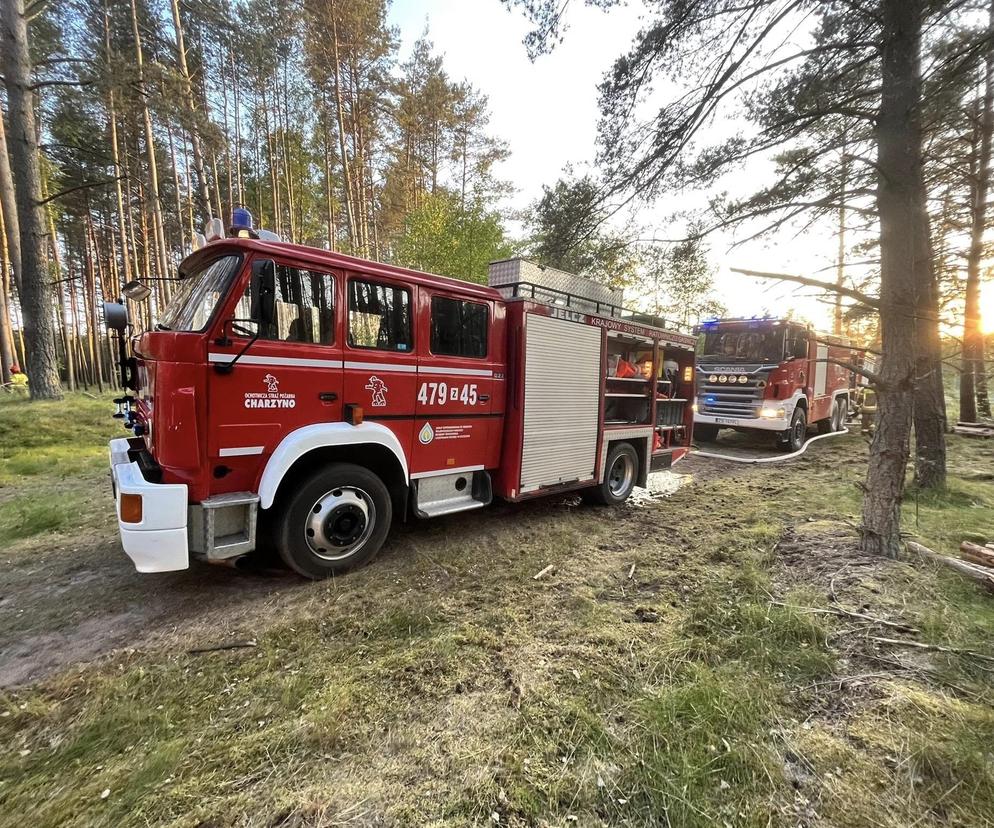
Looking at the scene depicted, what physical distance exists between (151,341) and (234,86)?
18.8 metres

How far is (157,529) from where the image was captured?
2.75 meters

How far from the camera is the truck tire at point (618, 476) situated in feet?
20.0

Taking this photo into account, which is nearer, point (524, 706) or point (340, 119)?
point (524, 706)

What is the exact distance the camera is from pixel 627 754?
6.23ft

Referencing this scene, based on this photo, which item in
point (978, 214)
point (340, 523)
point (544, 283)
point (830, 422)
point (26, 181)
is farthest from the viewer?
point (830, 422)

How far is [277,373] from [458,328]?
1.74m

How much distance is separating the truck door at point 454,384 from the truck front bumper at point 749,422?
7.64 metres

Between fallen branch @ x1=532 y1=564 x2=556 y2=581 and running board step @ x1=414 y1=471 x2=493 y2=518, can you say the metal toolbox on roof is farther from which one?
fallen branch @ x1=532 y1=564 x2=556 y2=581

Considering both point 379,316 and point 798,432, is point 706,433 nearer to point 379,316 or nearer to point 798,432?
point 798,432

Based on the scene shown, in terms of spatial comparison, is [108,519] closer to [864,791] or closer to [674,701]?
[674,701]

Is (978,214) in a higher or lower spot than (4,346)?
higher

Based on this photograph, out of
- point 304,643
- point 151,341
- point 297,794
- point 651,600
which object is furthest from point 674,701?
point 151,341

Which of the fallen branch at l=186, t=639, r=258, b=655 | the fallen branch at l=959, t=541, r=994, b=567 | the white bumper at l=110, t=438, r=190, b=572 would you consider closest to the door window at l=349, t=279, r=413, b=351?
the white bumper at l=110, t=438, r=190, b=572

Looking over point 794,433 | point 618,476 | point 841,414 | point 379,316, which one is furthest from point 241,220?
point 841,414
